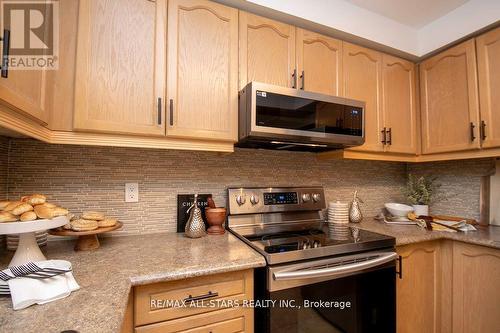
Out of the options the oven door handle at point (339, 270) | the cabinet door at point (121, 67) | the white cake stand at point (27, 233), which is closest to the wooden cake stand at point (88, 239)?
the white cake stand at point (27, 233)

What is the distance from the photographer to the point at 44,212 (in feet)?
2.61

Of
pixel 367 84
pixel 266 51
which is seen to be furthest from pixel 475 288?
pixel 266 51

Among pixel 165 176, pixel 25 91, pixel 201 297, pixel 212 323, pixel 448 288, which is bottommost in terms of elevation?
pixel 448 288

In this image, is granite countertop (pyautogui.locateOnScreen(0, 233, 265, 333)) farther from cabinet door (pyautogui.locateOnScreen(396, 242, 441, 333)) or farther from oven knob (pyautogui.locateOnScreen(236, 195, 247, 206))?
cabinet door (pyautogui.locateOnScreen(396, 242, 441, 333))

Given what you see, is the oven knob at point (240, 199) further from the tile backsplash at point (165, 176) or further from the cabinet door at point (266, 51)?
the cabinet door at point (266, 51)

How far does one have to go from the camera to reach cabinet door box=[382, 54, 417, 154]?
1.72 m

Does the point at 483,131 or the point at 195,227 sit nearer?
the point at 195,227

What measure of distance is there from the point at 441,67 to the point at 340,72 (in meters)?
0.81

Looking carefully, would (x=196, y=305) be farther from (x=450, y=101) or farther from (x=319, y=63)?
(x=450, y=101)

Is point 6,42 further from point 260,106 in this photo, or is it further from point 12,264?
point 260,106

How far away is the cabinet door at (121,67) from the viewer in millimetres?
1027

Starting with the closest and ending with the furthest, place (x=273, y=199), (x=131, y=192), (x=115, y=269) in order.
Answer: (x=115, y=269) → (x=131, y=192) → (x=273, y=199)

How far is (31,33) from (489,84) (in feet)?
7.63

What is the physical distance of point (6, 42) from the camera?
585mm
